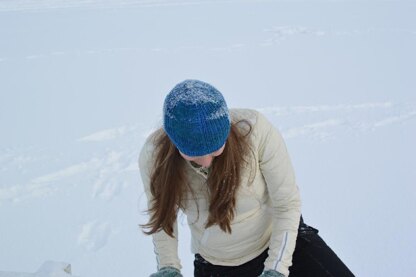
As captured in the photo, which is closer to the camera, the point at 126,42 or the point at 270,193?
the point at 270,193

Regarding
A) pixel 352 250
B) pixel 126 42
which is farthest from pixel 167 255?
pixel 126 42

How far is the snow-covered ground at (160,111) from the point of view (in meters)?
2.52

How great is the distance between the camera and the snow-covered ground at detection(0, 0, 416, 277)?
2.52 metres

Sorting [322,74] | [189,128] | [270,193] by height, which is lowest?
Answer: [322,74]

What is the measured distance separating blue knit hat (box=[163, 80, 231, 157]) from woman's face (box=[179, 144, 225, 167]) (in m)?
0.04

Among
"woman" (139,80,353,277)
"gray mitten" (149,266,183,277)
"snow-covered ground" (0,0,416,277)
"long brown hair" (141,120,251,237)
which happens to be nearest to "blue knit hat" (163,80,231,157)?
"woman" (139,80,353,277)

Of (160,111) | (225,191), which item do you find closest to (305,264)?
(225,191)

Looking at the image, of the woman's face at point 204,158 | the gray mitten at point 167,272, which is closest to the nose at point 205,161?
the woman's face at point 204,158

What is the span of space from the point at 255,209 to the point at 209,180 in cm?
23

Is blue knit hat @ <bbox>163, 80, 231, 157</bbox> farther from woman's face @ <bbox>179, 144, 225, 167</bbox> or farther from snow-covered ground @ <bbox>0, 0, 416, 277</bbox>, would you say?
snow-covered ground @ <bbox>0, 0, 416, 277</bbox>

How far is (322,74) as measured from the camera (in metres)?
4.73

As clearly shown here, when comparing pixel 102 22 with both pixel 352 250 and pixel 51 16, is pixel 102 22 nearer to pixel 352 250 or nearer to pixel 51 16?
pixel 51 16

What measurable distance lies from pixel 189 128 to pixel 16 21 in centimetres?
748

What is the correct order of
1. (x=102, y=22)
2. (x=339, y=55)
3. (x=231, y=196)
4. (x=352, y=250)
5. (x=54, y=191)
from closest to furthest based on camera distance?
(x=231, y=196) → (x=352, y=250) → (x=54, y=191) → (x=339, y=55) → (x=102, y=22)
